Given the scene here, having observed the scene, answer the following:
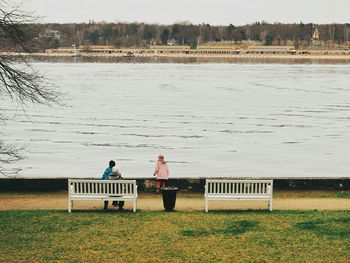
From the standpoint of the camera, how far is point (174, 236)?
1208cm

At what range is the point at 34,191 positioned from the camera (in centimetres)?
1778

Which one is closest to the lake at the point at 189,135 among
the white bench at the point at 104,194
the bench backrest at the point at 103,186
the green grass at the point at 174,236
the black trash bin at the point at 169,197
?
the black trash bin at the point at 169,197

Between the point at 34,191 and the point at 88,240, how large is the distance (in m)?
6.50

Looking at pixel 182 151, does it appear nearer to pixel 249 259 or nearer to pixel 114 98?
pixel 249 259

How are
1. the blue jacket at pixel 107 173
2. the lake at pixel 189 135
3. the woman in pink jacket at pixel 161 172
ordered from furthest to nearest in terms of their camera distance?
the lake at pixel 189 135 < the woman in pink jacket at pixel 161 172 < the blue jacket at pixel 107 173

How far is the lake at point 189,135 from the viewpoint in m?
Result: 29.5

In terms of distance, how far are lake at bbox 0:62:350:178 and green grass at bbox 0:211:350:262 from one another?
497 inches

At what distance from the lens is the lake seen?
29.5 meters

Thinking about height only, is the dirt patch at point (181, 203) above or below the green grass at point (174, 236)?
below

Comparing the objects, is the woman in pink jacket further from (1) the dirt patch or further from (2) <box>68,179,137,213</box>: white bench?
(2) <box>68,179,137,213</box>: white bench

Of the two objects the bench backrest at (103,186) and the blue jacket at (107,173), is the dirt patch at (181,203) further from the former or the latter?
the bench backrest at (103,186)

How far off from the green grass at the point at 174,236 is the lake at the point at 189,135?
12.6m

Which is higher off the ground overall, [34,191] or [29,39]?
[29,39]

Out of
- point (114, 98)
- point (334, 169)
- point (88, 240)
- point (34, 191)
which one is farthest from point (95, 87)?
point (88, 240)
